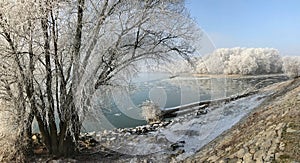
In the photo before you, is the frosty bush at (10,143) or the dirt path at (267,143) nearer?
the dirt path at (267,143)

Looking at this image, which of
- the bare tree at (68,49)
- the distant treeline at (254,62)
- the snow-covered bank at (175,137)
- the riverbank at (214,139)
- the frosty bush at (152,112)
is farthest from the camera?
the distant treeline at (254,62)

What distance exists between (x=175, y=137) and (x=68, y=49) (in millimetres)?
4048

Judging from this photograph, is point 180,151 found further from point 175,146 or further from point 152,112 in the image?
point 152,112

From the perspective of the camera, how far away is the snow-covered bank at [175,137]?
7.61 m

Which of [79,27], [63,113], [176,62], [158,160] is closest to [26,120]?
[63,113]

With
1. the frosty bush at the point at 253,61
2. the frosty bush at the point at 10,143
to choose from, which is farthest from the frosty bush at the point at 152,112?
the frosty bush at the point at 253,61

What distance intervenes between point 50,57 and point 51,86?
79 cm

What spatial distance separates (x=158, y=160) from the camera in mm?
6832

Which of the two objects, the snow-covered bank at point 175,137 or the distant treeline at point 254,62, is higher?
the distant treeline at point 254,62

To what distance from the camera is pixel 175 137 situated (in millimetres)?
9102

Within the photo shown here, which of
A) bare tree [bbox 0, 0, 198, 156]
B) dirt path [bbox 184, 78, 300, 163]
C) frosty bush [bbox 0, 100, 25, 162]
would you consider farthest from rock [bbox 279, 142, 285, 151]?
frosty bush [bbox 0, 100, 25, 162]

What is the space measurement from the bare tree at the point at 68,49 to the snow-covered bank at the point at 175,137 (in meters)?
1.80

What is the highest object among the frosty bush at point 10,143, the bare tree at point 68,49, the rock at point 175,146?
the bare tree at point 68,49

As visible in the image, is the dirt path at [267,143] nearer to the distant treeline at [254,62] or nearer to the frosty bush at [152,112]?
the frosty bush at [152,112]
